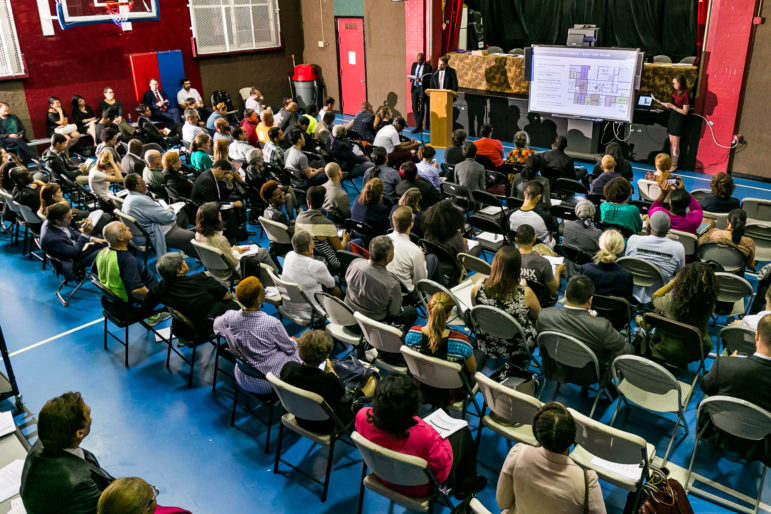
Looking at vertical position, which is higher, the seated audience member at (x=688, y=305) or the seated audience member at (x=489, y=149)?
the seated audience member at (x=489, y=149)

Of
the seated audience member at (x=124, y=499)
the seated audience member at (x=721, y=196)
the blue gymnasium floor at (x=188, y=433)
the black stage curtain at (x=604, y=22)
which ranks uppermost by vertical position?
the black stage curtain at (x=604, y=22)

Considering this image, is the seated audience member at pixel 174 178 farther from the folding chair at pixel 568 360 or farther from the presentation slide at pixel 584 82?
the presentation slide at pixel 584 82

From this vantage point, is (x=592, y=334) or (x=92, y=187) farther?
(x=92, y=187)

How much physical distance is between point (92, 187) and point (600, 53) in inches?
349

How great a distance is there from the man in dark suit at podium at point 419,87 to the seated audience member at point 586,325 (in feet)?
34.0

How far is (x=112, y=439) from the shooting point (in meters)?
4.68

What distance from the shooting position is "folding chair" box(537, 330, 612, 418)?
3.99 meters

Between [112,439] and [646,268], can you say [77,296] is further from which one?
[646,268]

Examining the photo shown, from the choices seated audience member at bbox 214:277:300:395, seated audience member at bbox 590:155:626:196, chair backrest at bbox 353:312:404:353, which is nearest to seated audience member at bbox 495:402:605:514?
chair backrest at bbox 353:312:404:353

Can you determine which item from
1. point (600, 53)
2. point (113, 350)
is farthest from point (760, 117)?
point (113, 350)

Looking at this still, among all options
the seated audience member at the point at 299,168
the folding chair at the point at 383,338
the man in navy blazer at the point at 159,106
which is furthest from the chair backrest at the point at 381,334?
the man in navy blazer at the point at 159,106

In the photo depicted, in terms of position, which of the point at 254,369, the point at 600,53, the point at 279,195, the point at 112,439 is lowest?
the point at 112,439

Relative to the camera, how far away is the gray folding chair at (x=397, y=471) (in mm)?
3020

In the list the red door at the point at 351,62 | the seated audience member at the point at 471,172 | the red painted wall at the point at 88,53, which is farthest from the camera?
the red door at the point at 351,62
